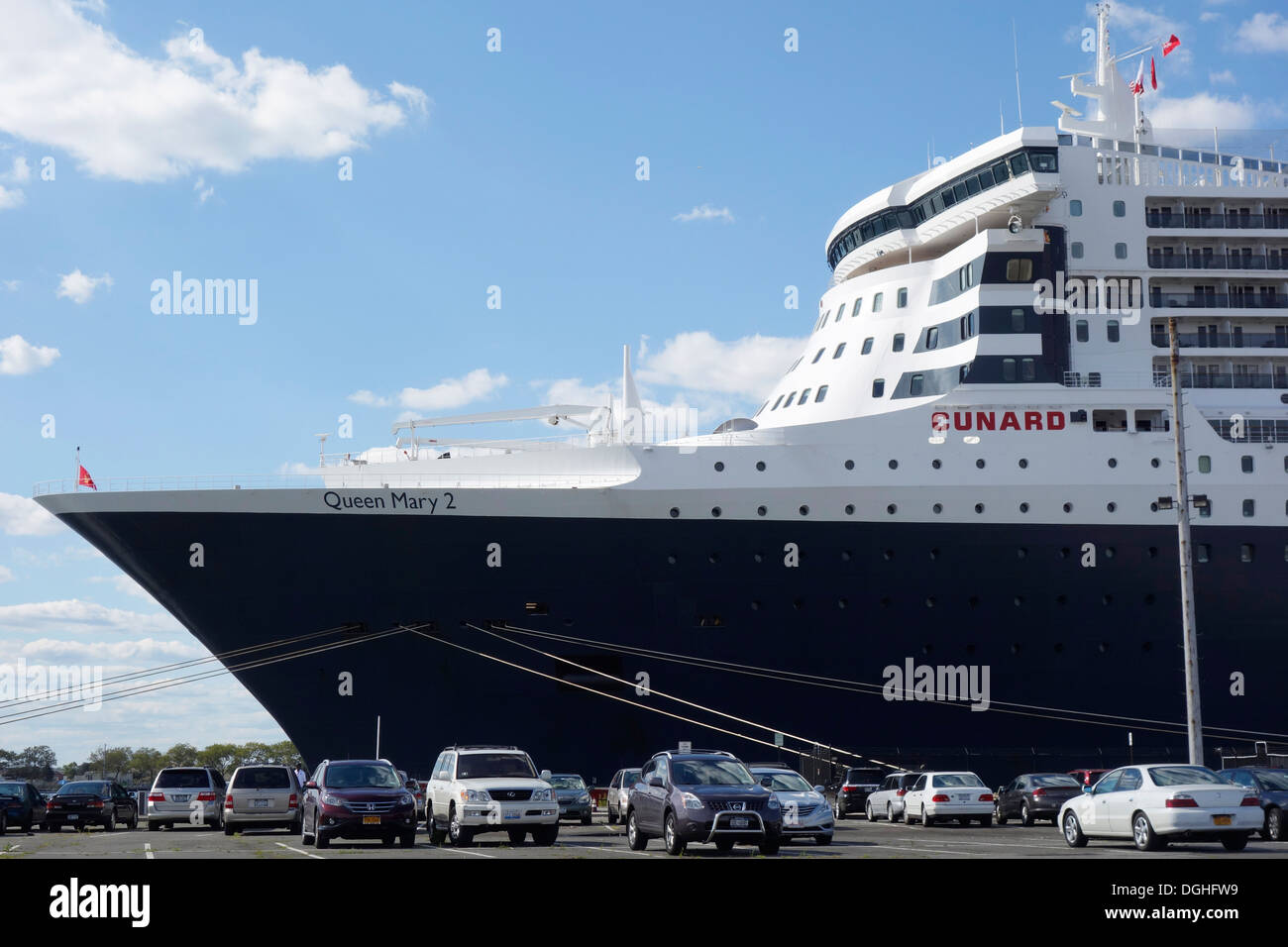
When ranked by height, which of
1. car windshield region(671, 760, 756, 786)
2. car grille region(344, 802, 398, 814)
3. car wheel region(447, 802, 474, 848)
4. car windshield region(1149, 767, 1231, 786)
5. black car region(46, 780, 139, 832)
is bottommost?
black car region(46, 780, 139, 832)

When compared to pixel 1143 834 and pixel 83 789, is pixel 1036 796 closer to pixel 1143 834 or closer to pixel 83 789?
pixel 1143 834

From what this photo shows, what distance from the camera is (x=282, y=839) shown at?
73.0 feet

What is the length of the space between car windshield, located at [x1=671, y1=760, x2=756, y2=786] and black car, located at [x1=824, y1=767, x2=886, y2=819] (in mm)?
12385

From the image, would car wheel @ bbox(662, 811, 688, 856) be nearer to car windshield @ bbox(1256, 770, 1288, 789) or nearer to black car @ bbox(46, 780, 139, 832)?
car windshield @ bbox(1256, 770, 1288, 789)

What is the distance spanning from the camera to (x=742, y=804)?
16.7 m

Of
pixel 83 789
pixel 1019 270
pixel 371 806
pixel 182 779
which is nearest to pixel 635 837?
pixel 371 806

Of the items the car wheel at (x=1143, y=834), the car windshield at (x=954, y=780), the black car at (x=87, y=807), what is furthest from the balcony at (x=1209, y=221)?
the black car at (x=87, y=807)

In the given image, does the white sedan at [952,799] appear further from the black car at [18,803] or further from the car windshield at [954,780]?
the black car at [18,803]

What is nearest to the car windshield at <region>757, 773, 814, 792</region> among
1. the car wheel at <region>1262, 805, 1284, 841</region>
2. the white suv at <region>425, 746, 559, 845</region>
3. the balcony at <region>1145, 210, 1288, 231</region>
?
the white suv at <region>425, 746, 559, 845</region>

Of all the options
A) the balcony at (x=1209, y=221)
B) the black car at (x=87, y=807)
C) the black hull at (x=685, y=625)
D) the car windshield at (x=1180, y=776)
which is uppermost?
the balcony at (x=1209, y=221)

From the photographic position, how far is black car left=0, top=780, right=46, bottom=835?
1076 inches

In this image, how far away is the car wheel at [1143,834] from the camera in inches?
688

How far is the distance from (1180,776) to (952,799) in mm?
8272

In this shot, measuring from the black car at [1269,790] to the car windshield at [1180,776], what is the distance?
2.72 metres
